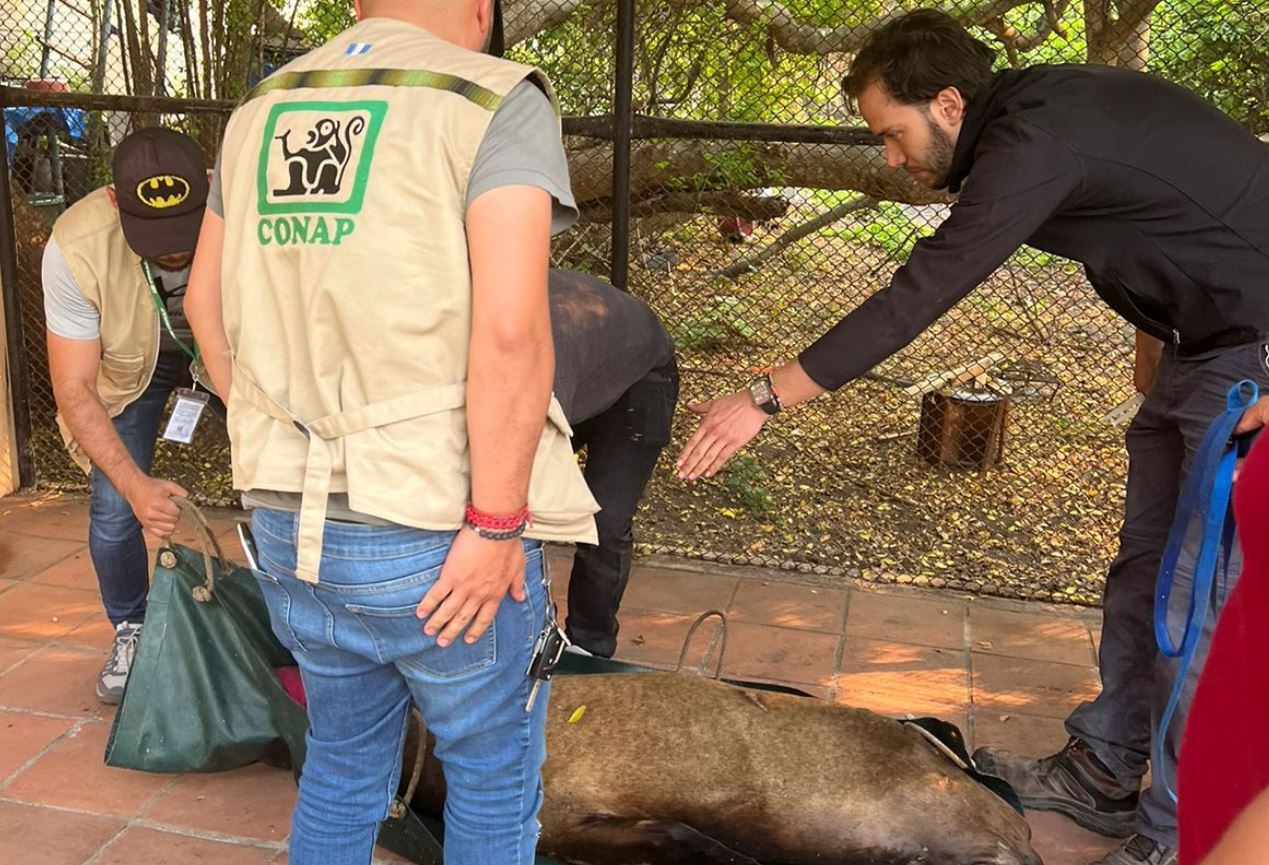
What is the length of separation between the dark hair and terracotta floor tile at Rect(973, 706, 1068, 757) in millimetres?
1919

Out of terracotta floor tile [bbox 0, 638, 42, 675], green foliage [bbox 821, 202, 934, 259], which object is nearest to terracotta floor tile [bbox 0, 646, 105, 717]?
terracotta floor tile [bbox 0, 638, 42, 675]

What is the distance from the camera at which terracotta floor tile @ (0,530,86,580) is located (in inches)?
187

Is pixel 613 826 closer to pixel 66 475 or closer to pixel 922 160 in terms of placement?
pixel 922 160

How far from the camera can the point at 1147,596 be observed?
3256 mm

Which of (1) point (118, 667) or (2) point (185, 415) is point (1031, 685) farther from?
(1) point (118, 667)

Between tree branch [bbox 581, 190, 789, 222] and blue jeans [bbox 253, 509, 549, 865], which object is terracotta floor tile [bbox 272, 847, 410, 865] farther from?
tree branch [bbox 581, 190, 789, 222]

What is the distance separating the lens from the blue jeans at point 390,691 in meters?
1.96

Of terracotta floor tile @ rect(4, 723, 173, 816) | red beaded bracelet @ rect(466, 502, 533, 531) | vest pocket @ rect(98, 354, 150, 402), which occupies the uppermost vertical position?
red beaded bracelet @ rect(466, 502, 533, 531)

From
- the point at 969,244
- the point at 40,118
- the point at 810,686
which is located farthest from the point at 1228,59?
the point at 40,118

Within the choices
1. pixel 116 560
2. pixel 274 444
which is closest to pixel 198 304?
pixel 274 444

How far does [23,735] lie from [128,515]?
70 centimetres

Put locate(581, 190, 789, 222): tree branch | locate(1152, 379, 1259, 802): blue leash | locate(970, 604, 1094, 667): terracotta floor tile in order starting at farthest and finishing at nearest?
locate(581, 190, 789, 222): tree branch → locate(970, 604, 1094, 667): terracotta floor tile → locate(1152, 379, 1259, 802): blue leash

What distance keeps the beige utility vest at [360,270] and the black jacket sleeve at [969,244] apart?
3.75 ft

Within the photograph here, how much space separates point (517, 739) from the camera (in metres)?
2.15
